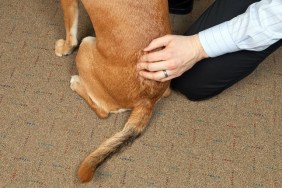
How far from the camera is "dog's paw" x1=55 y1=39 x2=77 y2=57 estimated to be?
1881mm

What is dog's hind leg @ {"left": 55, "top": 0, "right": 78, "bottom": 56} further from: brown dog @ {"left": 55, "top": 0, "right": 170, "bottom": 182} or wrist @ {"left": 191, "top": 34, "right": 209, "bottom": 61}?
wrist @ {"left": 191, "top": 34, "right": 209, "bottom": 61}

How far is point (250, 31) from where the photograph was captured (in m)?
1.26

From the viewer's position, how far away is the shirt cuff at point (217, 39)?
4.40 ft

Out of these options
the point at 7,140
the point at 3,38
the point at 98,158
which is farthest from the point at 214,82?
the point at 3,38

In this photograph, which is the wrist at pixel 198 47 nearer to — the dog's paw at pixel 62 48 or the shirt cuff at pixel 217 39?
the shirt cuff at pixel 217 39

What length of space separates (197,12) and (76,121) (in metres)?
1.03

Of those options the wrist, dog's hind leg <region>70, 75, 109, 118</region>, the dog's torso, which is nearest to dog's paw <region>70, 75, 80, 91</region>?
dog's hind leg <region>70, 75, 109, 118</region>

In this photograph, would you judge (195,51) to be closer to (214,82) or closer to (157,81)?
(157,81)

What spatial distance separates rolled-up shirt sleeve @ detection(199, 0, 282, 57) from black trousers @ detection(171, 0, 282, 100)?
8.5 inches

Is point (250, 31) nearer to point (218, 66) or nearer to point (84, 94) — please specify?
point (218, 66)

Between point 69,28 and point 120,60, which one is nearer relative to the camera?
point 120,60

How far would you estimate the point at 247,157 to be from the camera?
67.6 inches

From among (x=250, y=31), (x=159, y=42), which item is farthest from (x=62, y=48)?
(x=250, y=31)

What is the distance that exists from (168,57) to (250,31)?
307 mm
